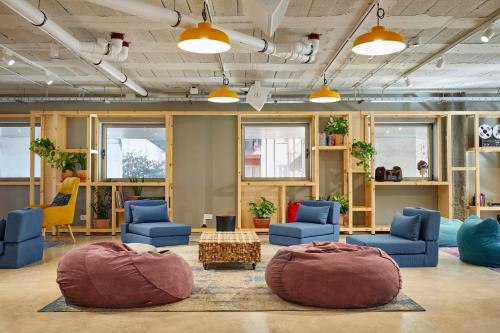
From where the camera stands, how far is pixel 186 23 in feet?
15.5

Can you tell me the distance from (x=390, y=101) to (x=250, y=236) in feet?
15.8

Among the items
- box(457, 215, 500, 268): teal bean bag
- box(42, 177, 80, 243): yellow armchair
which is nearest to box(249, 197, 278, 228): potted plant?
box(42, 177, 80, 243): yellow armchair

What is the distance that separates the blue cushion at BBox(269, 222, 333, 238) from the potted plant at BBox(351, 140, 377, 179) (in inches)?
80.0

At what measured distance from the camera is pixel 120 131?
10109 mm

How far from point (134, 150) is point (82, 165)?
112 cm

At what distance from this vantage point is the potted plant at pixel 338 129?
371 inches

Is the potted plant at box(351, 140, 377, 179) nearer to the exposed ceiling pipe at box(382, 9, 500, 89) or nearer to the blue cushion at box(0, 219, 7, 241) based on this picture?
the exposed ceiling pipe at box(382, 9, 500, 89)

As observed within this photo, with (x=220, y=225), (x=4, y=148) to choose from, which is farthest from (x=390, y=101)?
Answer: (x=4, y=148)

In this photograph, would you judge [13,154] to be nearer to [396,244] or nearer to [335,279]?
[396,244]

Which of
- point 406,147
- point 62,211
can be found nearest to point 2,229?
point 62,211

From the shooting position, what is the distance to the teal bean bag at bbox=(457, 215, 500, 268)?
238 inches

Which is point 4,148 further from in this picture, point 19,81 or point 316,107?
point 316,107

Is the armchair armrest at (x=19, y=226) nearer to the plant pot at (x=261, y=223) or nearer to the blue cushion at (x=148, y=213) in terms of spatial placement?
the blue cushion at (x=148, y=213)

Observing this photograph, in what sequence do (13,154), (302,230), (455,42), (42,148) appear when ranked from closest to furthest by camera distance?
(455,42)
(302,230)
(42,148)
(13,154)
